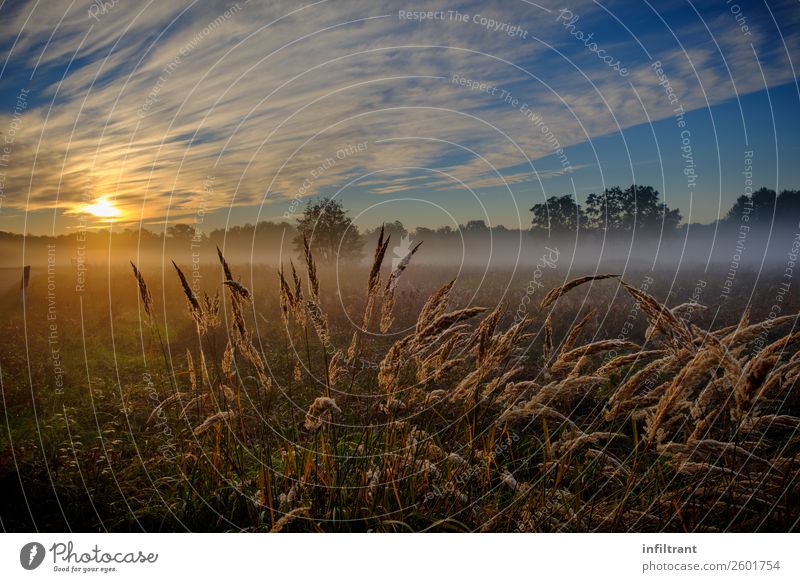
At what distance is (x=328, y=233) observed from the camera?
52.1ft

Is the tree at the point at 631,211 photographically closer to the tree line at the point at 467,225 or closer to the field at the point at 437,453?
the tree line at the point at 467,225

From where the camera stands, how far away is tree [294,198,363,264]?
11289mm

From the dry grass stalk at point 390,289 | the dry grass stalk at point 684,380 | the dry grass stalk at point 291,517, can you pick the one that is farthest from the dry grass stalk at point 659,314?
the dry grass stalk at point 291,517

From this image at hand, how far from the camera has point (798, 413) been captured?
5531 millimetres

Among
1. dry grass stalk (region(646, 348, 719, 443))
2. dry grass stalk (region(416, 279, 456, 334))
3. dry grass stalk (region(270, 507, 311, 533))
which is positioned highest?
dry grass stalk (region(416, 279, 456, 334))

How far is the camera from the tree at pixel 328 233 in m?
11.3

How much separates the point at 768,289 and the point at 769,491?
10.2 meters

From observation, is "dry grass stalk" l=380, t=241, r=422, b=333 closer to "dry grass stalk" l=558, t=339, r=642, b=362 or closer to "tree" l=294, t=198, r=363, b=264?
"dry grass stalk" l=558, t=339, r=642, b=362

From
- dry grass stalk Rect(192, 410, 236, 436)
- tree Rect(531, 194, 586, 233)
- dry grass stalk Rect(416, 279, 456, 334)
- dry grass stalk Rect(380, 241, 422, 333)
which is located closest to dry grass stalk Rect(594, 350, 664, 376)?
dry grass stalk Rect(416, 279, 456, 334)

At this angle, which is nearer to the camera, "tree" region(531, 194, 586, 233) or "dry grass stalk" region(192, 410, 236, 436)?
"dry grass stalk" region(192, 410, 236, 436)

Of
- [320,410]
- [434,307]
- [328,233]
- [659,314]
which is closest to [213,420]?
[320,410]

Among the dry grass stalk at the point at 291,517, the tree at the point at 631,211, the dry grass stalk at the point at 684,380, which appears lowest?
the dry grass stalk at the point at 291,517
